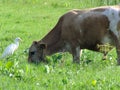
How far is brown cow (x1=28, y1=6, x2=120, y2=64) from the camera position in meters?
11.6

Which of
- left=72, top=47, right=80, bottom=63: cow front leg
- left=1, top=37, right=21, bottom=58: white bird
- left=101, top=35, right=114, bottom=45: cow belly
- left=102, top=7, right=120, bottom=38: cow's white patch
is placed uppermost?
left=102, top=7, right=120, bottom=38: cow's white patch

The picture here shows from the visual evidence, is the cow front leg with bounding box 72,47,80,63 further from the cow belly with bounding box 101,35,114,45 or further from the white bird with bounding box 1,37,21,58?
the white bird with bounding box 1,37,21,58

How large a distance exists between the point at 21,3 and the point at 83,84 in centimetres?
1600

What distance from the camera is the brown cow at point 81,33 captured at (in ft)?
38.0

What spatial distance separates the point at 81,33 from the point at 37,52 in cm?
122

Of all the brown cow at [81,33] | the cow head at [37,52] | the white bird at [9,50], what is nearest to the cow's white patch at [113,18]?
the brown cow at [81,33]

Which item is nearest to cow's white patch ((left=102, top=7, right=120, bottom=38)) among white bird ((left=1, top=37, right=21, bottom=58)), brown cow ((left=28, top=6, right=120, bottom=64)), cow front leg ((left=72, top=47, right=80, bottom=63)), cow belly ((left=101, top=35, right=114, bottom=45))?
brown cow ((left=28, top=6, right=120, bottom=64))

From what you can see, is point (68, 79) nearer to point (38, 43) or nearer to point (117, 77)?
point (117, 77)

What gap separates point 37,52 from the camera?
12.4 metres

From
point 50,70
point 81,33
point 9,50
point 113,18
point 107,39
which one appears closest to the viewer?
point 50,70

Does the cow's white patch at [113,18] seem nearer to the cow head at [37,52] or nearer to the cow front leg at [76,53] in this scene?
the cow front leg at [76,53]

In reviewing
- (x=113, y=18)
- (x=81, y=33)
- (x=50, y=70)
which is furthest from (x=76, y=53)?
(x=50, y=70)

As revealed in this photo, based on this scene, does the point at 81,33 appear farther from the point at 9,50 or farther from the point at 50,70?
the point at 9,50

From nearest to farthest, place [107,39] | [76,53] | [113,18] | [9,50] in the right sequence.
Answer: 1. [113,18]
2. [107,39]
3. [76,53]
4. [9,50]
